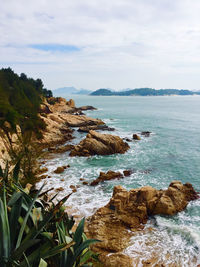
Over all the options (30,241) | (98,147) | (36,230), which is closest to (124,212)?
(36,230)

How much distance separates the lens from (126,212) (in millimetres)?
14461

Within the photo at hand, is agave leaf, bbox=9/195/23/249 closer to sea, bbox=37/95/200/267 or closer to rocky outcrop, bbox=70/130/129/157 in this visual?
sea, bbox=37/95/200/267

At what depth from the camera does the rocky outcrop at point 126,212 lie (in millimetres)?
11883

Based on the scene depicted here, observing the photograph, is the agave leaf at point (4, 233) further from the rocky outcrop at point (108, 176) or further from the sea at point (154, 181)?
the rocky outcrop at point (108, 176)

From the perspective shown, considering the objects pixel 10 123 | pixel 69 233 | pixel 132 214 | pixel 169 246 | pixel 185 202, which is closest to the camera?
pixel 69 233

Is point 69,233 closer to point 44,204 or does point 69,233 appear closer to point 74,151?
point 44,204

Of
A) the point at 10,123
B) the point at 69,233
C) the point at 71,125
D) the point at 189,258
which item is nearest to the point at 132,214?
the point at 189,258

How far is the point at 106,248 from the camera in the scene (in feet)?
37.2

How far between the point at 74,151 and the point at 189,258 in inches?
893

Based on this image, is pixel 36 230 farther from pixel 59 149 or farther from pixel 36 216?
pixel 59 149

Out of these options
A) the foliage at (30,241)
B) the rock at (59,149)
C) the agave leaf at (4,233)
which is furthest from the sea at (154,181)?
the agave leaf at (4,233)

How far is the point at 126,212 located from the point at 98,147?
717 inches

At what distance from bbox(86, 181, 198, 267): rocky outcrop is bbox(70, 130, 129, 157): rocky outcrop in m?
15.7

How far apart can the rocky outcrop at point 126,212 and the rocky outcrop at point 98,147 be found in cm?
1569
